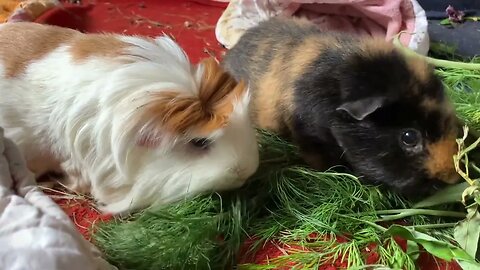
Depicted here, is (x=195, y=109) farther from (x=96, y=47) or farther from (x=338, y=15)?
(x=338, y=15)

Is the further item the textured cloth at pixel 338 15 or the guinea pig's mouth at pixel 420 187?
the textured cloth at pixel 338 15

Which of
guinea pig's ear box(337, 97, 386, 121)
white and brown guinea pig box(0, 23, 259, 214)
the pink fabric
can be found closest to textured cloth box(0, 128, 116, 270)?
white and brown guinea pig box(0, 23, 259, 214)

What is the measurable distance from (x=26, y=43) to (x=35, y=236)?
537 millimetres

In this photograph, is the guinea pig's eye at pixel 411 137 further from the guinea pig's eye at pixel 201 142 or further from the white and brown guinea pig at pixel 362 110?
the guinea pig's eye at pixel 201 142

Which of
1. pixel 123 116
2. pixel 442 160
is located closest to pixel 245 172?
pixel 123 116

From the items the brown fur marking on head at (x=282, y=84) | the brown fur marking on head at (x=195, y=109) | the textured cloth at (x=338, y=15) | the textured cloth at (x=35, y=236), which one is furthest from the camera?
the textured cloth at (x=338, y=15)

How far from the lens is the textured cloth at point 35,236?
87cm

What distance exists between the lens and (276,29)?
1573mm

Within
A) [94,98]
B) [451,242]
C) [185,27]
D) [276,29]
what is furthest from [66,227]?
[185,27]

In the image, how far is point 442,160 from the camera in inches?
46.4

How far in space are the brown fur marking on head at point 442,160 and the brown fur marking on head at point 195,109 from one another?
0.36 m

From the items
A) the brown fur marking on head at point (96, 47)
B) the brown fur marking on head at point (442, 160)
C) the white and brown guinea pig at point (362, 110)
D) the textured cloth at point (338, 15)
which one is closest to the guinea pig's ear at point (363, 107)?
the white and brown guinea pig at point (362, 110)

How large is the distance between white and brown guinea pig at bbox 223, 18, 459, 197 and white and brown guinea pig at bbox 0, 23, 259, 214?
182 mm

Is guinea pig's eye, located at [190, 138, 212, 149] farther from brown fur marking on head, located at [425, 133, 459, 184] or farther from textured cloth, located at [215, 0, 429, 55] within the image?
textured cloth, located at [215, 0, 429, 55]
